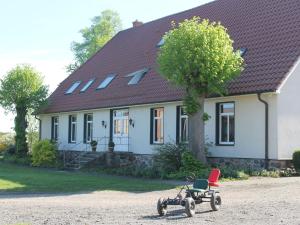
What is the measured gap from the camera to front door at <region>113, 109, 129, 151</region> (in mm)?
29609

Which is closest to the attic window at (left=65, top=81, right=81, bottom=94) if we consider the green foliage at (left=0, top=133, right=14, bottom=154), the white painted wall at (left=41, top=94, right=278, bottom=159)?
the white painted wall at (left=41, top=94, right=278, bottom=159)

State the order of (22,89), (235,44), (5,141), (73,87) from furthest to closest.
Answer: (5,141)
(73,87)
(22,89)
(235,44)

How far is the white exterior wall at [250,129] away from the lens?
21156mm

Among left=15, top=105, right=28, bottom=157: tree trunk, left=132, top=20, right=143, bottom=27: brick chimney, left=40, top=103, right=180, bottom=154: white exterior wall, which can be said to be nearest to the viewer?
left=40, top=103, right=180, bottom=154: white exterior wall

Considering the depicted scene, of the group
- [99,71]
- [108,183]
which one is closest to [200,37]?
[108,183]

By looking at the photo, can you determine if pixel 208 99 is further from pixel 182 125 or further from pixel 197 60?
pixel 197 60

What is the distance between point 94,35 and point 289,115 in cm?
3742

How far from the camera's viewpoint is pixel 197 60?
20.3m

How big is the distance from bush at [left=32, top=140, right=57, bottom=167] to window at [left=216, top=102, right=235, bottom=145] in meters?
12.5

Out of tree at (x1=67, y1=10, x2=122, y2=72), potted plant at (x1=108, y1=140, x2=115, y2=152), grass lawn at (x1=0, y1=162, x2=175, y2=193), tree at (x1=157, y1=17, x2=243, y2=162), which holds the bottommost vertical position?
grass lawn at (x1=0, y1=162, x2=175, y2=193)

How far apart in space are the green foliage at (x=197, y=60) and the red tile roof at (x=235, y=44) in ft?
4.73

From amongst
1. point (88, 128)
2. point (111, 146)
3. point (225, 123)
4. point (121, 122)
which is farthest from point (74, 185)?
Answer: point (88, 128)

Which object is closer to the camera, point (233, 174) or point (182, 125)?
point (233, 174)

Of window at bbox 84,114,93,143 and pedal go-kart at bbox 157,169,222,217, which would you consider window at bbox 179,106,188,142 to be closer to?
window at bbox 84,114,93,143
